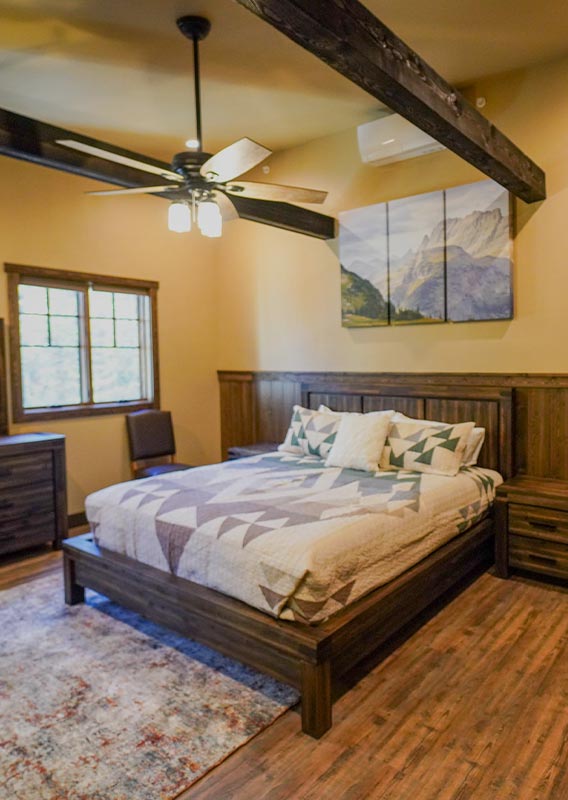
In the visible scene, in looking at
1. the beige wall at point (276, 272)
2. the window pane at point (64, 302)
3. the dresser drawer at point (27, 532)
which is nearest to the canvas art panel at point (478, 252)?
the beige wall at point (276, 272)

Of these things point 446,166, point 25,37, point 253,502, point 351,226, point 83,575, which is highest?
point 25,37

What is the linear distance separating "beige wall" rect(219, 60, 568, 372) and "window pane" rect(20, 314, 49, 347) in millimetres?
1877

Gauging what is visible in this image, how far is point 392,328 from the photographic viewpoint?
15.1 feet

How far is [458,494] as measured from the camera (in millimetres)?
3371

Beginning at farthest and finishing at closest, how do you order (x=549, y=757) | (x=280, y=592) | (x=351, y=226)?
1. (x=351, y=226)
2. (x=280, y=592)
3. (x=549, y=757)

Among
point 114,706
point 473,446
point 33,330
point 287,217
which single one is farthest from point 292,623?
point 33,330

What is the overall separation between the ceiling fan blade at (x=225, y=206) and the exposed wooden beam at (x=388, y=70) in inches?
44.4

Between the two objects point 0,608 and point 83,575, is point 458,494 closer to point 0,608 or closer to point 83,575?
point 83,575

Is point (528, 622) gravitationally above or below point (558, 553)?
below

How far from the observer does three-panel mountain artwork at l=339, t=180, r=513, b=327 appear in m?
3.96

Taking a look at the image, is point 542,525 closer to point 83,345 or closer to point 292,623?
point 292,623

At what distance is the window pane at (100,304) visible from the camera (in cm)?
488

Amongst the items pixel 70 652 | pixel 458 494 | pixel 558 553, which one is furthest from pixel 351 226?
pixel 70 652

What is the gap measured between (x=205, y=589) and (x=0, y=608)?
150 centimetres
